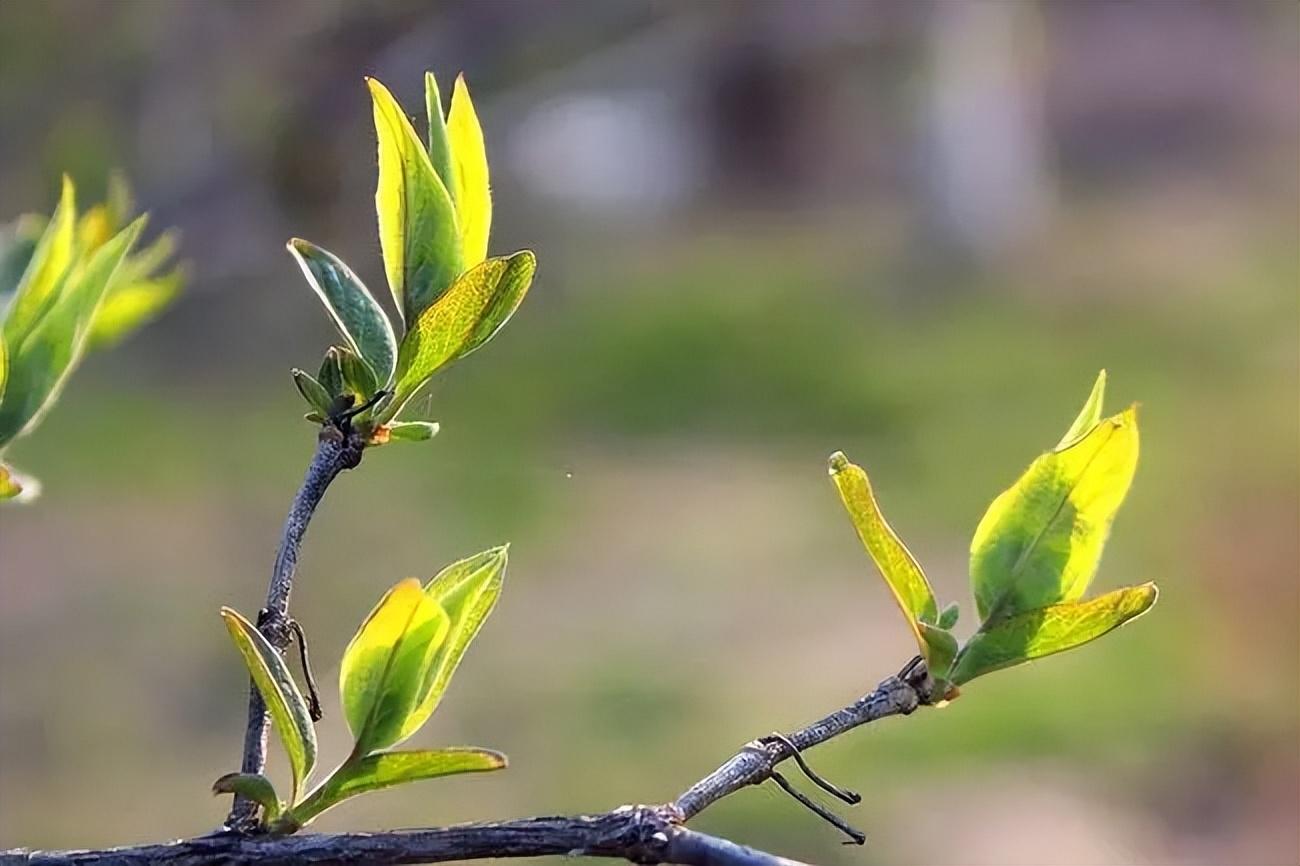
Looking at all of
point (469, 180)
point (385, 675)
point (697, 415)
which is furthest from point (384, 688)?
point (697, 415)

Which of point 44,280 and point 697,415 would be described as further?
point 697,415

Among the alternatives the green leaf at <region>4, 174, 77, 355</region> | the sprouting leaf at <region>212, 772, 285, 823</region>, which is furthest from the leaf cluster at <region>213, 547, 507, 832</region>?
the green leaf at <region>4, 174, 77, 355</region>

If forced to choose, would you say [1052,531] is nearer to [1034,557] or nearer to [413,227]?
[1034,557]

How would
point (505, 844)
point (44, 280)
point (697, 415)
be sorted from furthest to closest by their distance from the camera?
point (697, 415) → point (44, 280) → point (505, 844)

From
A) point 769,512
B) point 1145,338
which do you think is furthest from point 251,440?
point 1145,338

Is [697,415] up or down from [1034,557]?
up

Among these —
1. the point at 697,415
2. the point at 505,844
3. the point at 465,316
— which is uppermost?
the point at 697,415

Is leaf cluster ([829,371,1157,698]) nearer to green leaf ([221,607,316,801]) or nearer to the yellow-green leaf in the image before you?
the yellow-green leaf

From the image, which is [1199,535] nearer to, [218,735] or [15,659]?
[218,735]
